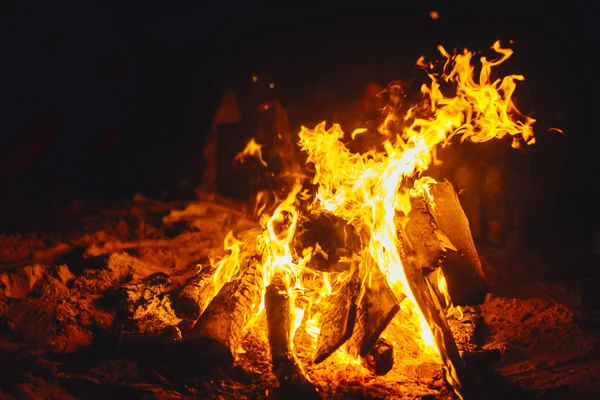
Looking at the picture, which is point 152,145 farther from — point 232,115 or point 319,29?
point 319,29

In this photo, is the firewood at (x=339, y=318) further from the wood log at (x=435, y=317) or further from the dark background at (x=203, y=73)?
the dark background at (x=203, y=73)

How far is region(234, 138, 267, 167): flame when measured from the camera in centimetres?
924

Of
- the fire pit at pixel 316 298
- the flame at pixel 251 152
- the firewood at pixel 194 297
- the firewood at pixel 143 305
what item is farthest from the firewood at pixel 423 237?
the flame at pixel 251 152

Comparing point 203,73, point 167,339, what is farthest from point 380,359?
point 203,73

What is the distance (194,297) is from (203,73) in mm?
7190

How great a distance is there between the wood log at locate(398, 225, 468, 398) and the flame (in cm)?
539

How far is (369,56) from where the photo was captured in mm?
9680

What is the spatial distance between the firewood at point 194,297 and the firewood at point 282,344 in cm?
70

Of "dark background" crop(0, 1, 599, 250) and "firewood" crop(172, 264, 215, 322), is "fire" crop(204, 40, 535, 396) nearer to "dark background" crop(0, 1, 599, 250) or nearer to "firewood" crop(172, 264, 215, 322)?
"firewood" crop(172, 264, 215, 322)

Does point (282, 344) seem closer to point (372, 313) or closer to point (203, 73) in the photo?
point (372, 313)

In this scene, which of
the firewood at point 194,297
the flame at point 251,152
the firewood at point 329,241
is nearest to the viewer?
the firewood at point 329,241

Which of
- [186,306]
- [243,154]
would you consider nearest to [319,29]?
[243,154]

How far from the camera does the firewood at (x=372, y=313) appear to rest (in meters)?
3.65

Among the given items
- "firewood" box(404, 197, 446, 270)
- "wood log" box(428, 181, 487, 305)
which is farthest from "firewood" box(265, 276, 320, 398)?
"wood log" box(428, 181, 487, 305)
